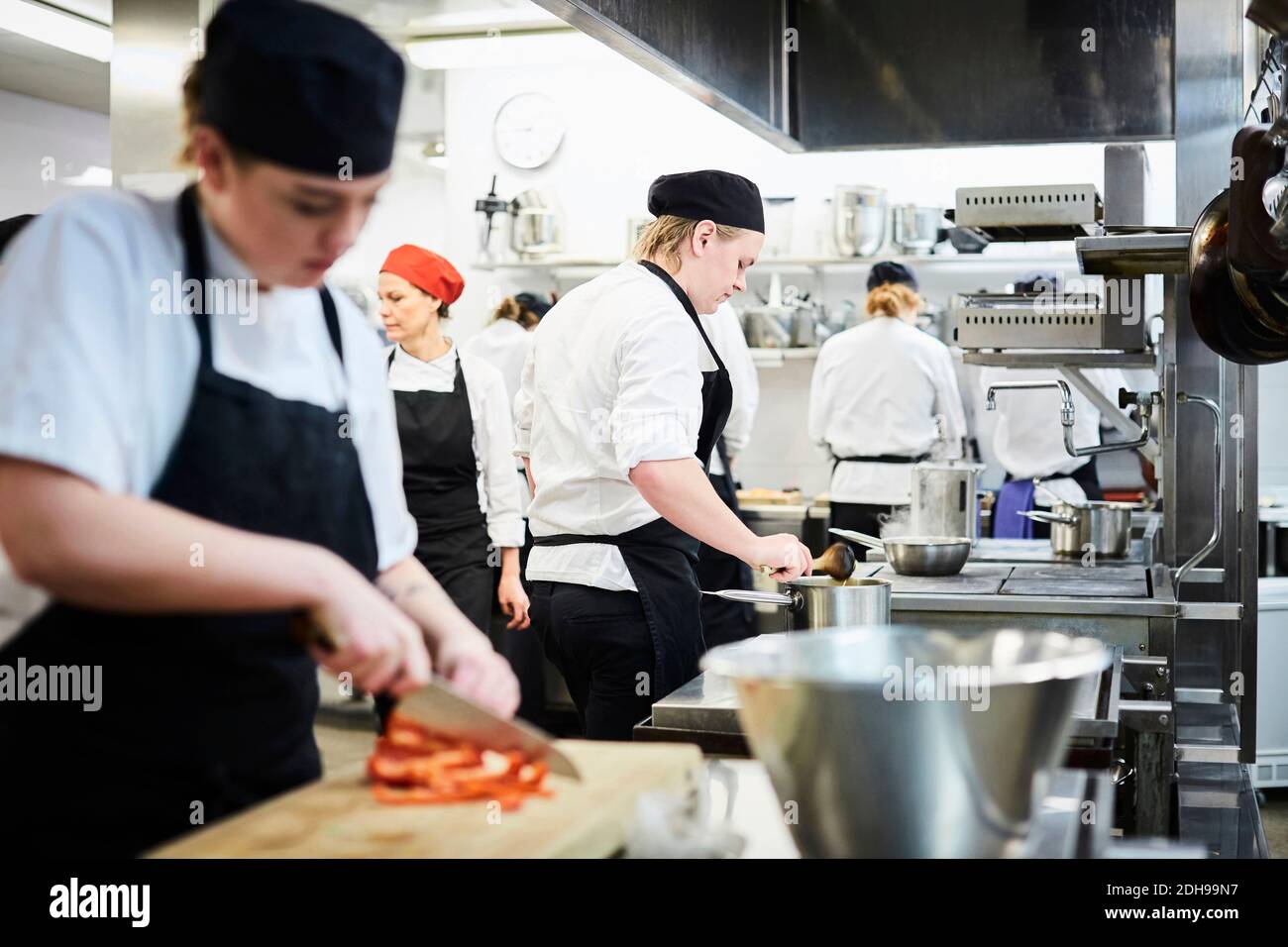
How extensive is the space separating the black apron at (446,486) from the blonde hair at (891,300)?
3307 mm

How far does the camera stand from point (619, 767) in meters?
1.08

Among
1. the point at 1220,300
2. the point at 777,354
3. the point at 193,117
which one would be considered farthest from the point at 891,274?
the point at 193,117

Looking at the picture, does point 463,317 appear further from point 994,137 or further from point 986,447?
point 994,137

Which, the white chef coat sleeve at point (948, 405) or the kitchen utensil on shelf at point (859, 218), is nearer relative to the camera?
the white chef coat sleeve at point (948, 405)

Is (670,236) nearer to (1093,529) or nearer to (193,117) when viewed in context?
(193,117)

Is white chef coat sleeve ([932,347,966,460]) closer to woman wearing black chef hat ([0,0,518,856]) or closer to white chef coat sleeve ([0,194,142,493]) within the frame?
woman wearing black chef hat ([0,0,518,856])

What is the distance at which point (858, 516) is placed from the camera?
5262mm

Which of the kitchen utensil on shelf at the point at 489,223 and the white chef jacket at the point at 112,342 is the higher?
the kitchen utensil on shelf at the point at 489,223

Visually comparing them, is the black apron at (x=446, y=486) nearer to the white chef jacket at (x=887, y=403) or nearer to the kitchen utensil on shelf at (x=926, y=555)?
the kitchen utensil on shelf at (x=926, y=555)

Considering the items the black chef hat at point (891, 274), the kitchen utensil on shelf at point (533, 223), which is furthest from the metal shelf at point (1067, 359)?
the kitchen utensil on shelf at point (533, 223)

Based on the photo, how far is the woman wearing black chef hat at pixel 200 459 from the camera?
95 cm

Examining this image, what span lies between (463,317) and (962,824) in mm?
5629

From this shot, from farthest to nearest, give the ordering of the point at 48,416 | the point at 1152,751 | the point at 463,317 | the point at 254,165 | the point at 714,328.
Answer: the point at 463,317, the point at 714,328, the point at 1152,751, the point at 254,165, the point at 48,416
